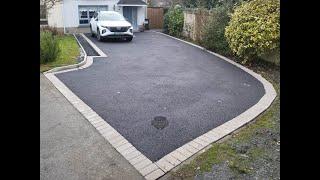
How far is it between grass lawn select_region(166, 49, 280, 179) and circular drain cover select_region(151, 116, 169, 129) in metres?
1.29

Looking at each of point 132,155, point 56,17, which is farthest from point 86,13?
point 132,155

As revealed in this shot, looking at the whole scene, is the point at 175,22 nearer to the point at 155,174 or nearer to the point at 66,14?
the point at 66,14

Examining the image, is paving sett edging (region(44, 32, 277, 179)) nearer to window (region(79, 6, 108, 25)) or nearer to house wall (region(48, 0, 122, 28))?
house wall (region(48, 0, 122, 28))

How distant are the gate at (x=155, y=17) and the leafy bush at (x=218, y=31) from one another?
45.8 ft

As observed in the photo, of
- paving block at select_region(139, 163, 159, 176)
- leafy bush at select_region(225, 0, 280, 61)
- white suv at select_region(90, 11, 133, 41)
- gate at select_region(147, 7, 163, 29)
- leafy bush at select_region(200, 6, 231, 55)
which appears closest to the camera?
paving block at select_region(139, 163, 159, 176)

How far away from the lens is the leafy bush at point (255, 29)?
12.1 meters

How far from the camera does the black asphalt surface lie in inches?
251

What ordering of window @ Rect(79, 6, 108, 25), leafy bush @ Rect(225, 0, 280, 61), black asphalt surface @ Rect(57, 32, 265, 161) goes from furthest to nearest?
window @ Rect(79, 6, 108, 25)
leafy bush @ Rect(225, 0, 280, 61)
black asphalt surface @ Rect(57, 32, 265, 161)

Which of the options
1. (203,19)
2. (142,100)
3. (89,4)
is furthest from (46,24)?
(142,100)

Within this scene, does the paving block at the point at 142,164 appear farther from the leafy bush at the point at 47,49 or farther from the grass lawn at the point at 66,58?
the leafy bush at the point at 47,49

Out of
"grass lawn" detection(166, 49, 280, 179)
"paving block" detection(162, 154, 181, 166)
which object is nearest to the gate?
"grass lawn" detection(166, 49, 280, 179)

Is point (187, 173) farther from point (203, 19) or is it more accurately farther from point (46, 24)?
point (46, 24)

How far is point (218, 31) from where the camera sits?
49.7ft
